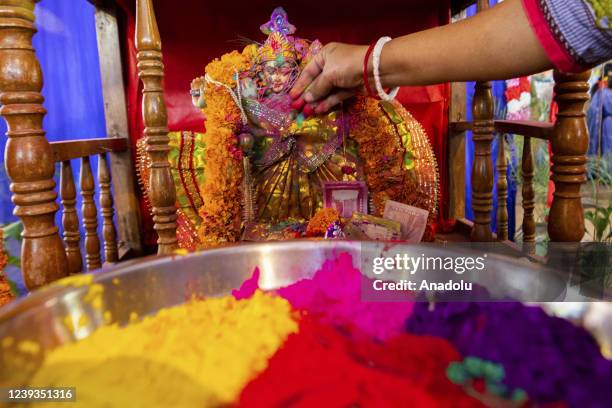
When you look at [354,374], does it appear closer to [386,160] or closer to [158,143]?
[158,143]

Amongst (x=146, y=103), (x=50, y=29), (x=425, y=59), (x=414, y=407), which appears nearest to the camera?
(x=414, y=407)

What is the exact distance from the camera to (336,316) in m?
0.57

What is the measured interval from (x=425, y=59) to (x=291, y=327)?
1.44 feet

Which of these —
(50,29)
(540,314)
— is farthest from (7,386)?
(50,29)

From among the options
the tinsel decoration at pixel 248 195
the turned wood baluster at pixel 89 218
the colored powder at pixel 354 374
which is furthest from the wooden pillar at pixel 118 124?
the colored powder at pixel 354 374

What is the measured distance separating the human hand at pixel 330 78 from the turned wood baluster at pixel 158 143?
30 cm

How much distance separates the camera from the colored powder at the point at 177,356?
453mm

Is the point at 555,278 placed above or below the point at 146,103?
below

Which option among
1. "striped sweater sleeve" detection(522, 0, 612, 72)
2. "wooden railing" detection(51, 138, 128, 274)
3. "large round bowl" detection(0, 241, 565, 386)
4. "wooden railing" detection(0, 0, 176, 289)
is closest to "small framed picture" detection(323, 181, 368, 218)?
"wooden railing" detection(0, 0, 176, 289)

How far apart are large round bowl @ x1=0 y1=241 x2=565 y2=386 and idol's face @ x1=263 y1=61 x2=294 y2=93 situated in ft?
2.39

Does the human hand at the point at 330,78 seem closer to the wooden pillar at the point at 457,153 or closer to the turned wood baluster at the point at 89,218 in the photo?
the turned wood baluster at the point at 89,218

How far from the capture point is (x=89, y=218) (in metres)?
1.64

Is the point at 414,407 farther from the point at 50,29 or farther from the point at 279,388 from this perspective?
the point at 50,29

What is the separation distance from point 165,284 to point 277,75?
0.82 metres
